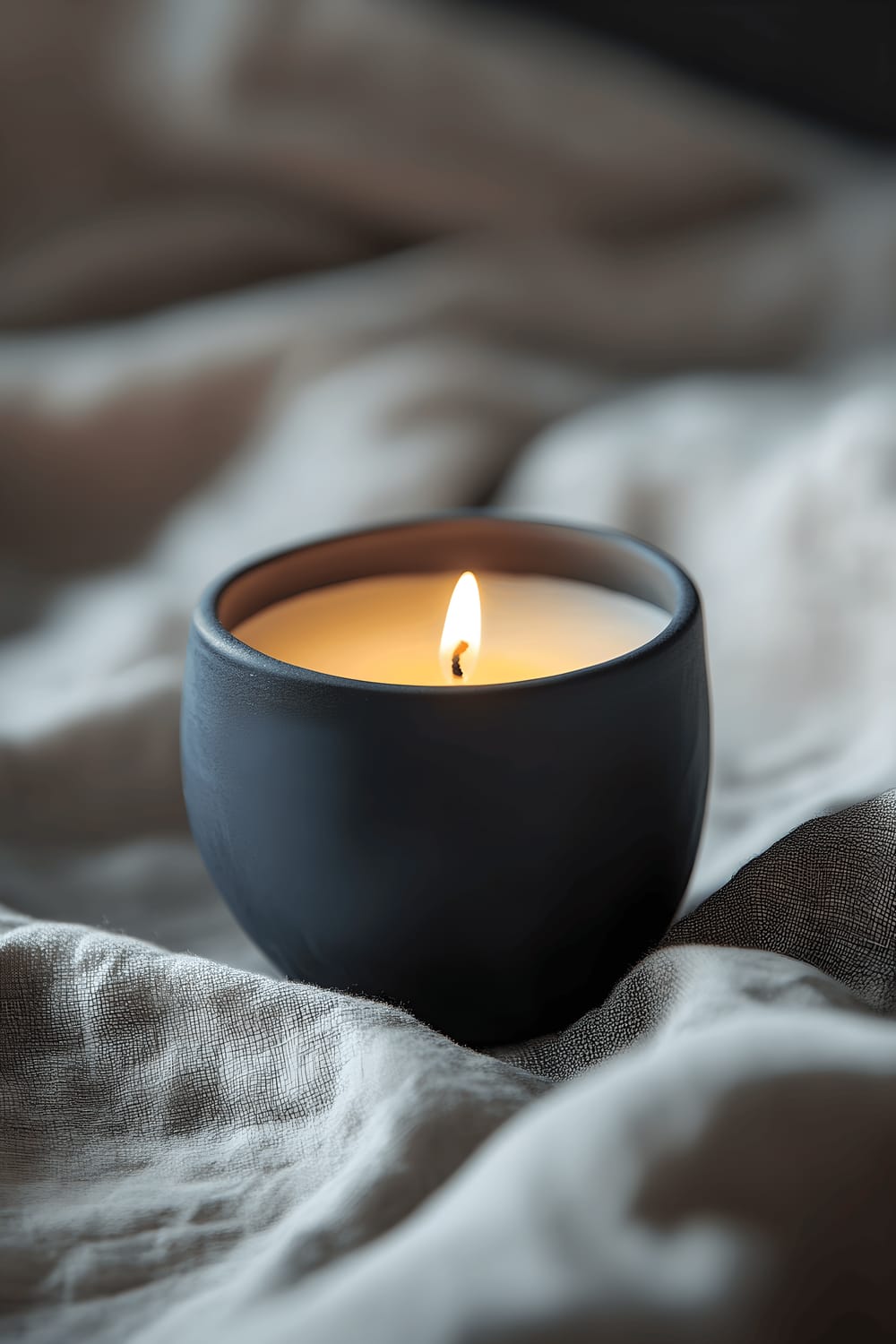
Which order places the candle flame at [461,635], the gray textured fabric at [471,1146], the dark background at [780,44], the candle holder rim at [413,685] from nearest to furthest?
the gray textured fabric at [471,1146], the candle holder rim at [413,685], the candle flame at [461,635], the dark background at [780,44]

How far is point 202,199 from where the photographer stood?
75 centimetres

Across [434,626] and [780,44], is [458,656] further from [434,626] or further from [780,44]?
[780,44]

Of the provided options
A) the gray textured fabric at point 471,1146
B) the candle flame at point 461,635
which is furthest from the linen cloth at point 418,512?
the candle flame at point 461,635

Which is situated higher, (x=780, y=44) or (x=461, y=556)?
(x=780, y=44)

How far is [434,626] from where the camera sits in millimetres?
453

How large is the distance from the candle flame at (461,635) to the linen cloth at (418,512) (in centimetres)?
10

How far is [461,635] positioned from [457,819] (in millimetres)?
114

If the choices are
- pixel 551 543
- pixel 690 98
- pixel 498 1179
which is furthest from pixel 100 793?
pixel 690 98

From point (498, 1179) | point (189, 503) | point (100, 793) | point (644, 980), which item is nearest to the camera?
→ point (498, 1179)

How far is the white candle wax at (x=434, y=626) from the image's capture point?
42 cm

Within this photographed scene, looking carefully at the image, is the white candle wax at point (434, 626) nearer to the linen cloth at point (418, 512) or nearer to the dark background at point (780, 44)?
the linen cloth at point (418, 512)

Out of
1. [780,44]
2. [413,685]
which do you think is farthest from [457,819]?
[780,44]

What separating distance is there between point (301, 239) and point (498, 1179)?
628mm

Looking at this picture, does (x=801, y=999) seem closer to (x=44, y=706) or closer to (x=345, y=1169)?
(x=345, y=1169)
